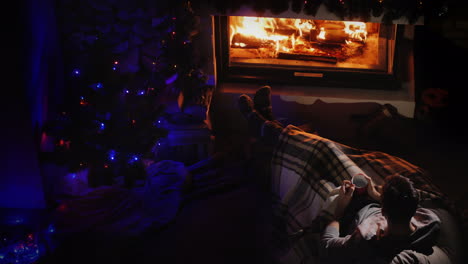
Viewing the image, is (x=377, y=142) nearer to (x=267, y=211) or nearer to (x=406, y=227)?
(x=267, y=211)

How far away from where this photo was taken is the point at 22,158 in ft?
7.96

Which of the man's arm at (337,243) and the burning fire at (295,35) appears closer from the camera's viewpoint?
the man's arm at (337,243)

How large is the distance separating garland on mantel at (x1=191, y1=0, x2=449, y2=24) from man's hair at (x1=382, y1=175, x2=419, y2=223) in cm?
187

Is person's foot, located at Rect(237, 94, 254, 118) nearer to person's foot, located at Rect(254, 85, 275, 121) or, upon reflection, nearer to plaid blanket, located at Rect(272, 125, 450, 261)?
person's foot, located at Rect(254, 85, 275, 121)

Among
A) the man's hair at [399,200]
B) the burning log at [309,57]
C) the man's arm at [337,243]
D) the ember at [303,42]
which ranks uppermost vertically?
the ember at [303,42]

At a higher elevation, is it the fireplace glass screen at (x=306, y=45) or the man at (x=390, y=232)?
the fireplace glass screen at (x=306, y=45)

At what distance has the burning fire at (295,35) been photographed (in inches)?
136

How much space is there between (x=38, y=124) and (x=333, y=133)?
2.24 metres

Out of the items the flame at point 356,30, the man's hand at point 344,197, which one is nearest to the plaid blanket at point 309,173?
the man's hand at point 344,197

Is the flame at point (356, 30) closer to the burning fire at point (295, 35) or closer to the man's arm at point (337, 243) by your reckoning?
the burning fire at point (295, 35)

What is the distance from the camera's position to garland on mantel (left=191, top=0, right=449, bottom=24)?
2904 mm

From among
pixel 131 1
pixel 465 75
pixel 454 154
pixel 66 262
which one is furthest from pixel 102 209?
pixel 465 75

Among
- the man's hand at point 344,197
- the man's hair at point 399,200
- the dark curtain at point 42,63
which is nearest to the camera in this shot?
the man's hair at point 399,200

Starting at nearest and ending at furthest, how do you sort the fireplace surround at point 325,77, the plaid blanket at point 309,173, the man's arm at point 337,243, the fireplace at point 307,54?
the man's arm at point 337,243
the plaid blanket at point 309,173
the fireplace surround at point 325,77
the fireplace at point 307,54
